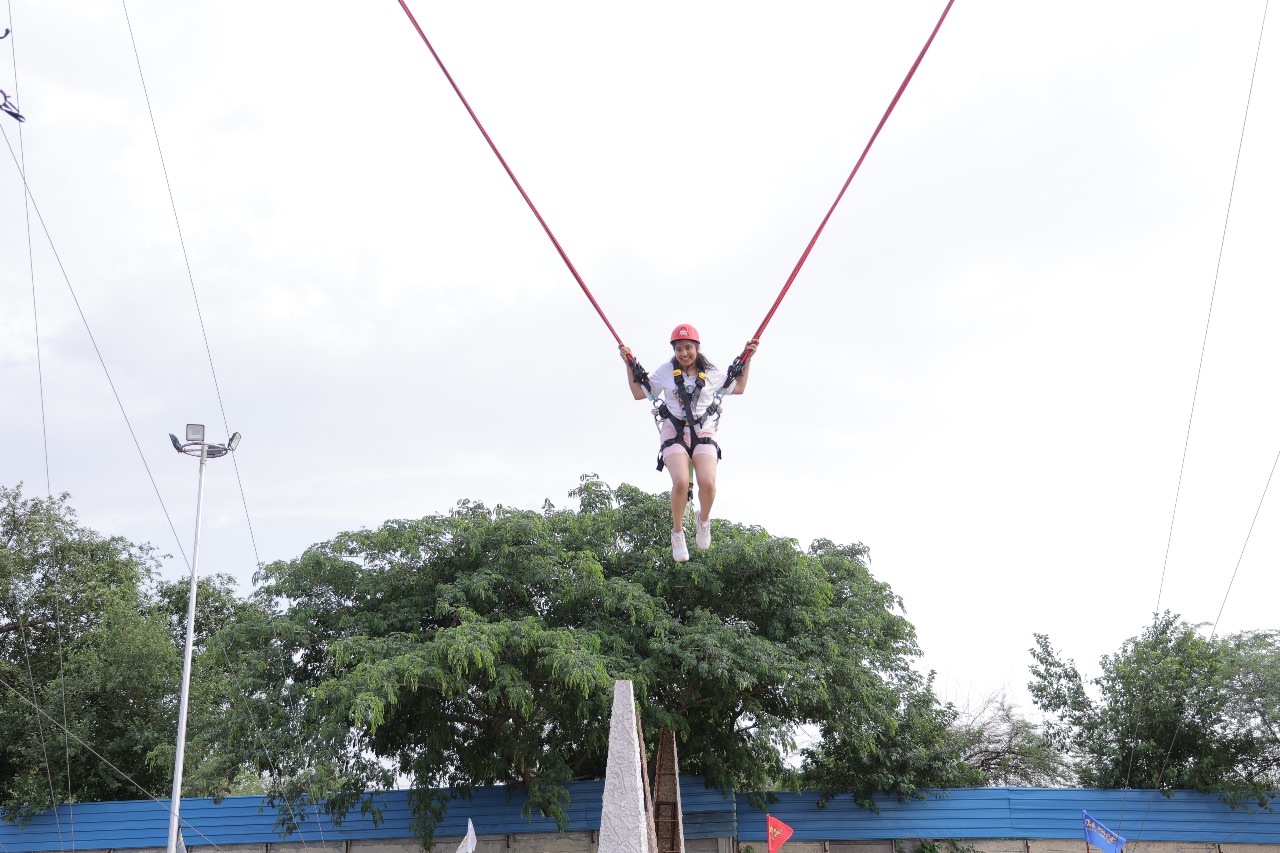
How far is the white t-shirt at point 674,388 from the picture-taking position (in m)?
5.68

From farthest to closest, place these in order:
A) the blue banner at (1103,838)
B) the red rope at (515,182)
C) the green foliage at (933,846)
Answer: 1. the green foliage at (933,846)
2. the blue banner at (1103,838)
3. the red rope at (515,182)

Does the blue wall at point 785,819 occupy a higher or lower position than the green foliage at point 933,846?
higher

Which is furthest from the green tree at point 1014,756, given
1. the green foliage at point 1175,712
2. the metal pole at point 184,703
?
the metal pole at point 184,703

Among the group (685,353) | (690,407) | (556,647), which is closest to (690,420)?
(690,407)

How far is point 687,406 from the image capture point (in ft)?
18.5

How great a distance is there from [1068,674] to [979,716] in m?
3.37

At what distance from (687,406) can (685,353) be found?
31cm

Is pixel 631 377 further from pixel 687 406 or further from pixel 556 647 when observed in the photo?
pixel 556 647

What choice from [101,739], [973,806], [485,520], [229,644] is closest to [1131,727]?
[973,806]

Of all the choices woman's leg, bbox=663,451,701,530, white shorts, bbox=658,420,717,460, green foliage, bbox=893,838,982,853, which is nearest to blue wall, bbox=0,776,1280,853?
green foliage, bbox=893,838,982,853

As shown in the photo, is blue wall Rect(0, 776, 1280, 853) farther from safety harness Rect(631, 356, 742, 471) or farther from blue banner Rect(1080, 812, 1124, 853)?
safety harness Rect(631, 356, 742, 471)

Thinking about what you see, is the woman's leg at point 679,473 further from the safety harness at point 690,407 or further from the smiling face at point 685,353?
the smiling face at point 685,353

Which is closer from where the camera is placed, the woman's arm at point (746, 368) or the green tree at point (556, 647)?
the woman's arm at point (746, 368)

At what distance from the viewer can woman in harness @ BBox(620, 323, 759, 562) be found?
18.5 ft
